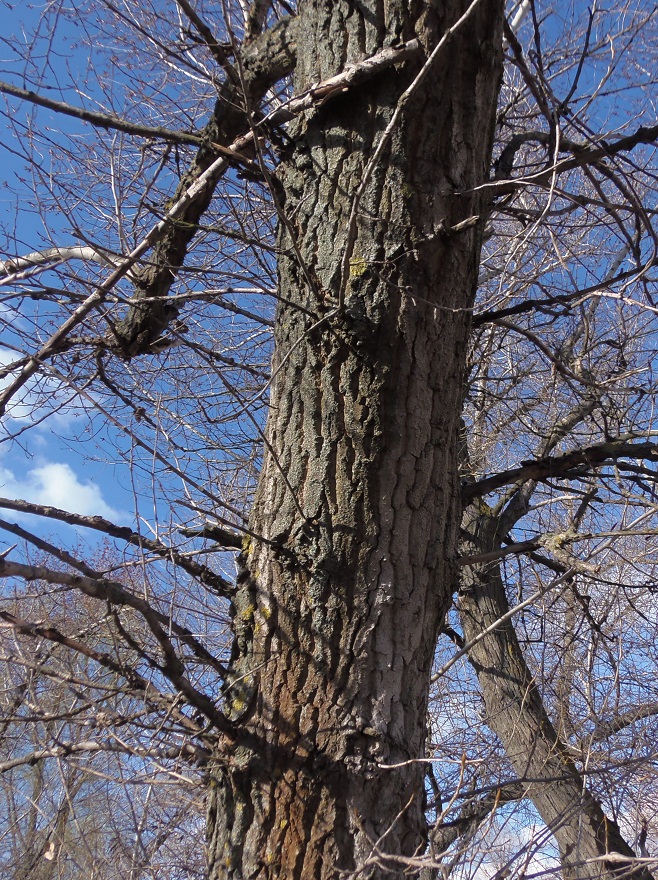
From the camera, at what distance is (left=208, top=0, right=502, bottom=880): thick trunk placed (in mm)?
1820

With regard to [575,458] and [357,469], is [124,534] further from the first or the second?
[575,458]

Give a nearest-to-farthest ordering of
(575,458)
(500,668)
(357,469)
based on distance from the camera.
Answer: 1. (357,469)
2. (575,458)
3. (500,668)

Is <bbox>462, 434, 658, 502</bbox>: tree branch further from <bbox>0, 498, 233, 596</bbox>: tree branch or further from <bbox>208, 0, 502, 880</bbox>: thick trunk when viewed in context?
<bbox>0, 498, 233, 596</bbox>: tree branch

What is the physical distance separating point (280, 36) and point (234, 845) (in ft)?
8.91

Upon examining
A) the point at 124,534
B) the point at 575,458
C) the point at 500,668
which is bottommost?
the point at 124,534

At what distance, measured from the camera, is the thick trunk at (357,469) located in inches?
71.7

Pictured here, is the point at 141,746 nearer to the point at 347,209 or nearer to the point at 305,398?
the point at 305,398

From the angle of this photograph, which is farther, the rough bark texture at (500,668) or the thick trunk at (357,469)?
the rough bark texture at (500,668)

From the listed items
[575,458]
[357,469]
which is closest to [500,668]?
[575,458]

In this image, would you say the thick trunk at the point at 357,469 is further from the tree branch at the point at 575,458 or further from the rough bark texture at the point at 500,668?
the rough bark texture at the point at 500,668

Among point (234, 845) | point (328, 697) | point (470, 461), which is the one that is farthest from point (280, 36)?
point (470, 461)

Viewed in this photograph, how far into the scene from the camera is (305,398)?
82.6 inches

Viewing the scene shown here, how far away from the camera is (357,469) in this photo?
200 centimetres

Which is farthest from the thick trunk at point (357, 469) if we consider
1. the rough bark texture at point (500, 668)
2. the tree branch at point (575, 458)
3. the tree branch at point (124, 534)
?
the rough bark texture at point (500, 668)
